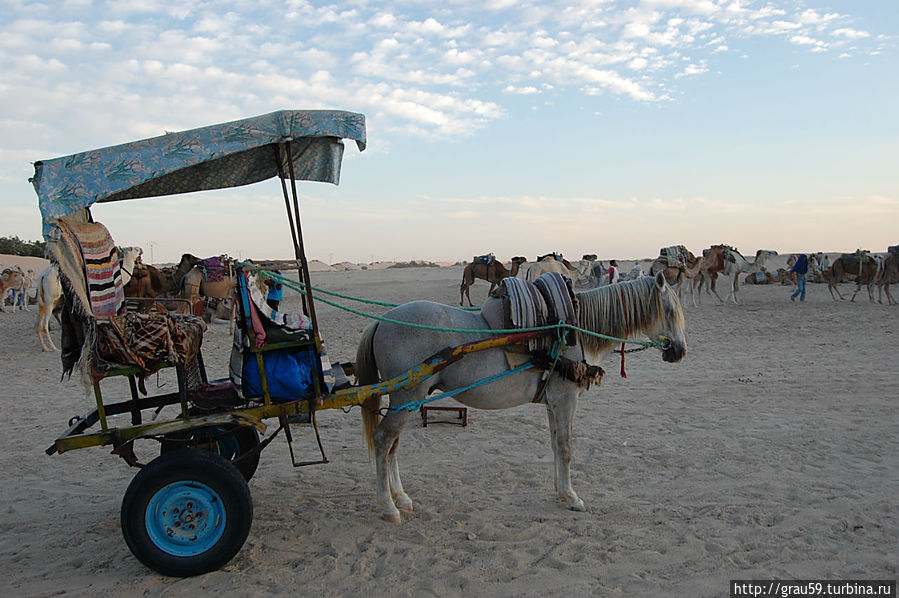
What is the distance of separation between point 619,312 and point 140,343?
3.66 meters

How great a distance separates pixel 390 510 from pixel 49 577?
230 centimetres

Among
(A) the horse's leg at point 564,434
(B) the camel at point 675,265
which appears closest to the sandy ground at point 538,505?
(A) the horse's leg at point 564,434

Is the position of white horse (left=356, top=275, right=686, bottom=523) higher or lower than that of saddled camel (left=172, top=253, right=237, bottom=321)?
lower

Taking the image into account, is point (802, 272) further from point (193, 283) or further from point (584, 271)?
point (193, 283)

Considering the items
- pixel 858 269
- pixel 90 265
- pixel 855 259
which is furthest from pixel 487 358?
pixel 855 259

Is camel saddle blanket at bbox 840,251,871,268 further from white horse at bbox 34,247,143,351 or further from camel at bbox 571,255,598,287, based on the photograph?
white horse at bbox 34,247,143,351

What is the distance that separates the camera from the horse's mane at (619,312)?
16.8 ft

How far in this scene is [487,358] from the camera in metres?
4.85

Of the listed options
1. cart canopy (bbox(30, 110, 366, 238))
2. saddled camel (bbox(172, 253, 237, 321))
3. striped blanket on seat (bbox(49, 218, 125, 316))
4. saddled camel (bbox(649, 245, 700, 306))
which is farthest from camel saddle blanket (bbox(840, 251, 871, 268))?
striped blanket on seat (bbox(49, 218, 125, 316))

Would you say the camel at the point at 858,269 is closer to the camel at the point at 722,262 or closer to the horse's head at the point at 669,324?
the camel at the point at 722,262

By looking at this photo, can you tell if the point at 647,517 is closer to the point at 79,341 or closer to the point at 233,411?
the point at 233,411

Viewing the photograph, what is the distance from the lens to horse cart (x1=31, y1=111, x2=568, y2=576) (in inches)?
148

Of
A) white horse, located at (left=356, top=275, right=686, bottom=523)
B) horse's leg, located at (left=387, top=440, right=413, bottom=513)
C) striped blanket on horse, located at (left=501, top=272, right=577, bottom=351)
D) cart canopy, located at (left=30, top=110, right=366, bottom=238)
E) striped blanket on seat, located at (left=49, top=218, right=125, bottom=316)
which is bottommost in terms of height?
horse's leg, located at (left=387, top=440, right=413, bottom=513)

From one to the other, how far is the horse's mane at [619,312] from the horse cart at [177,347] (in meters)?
1.76
